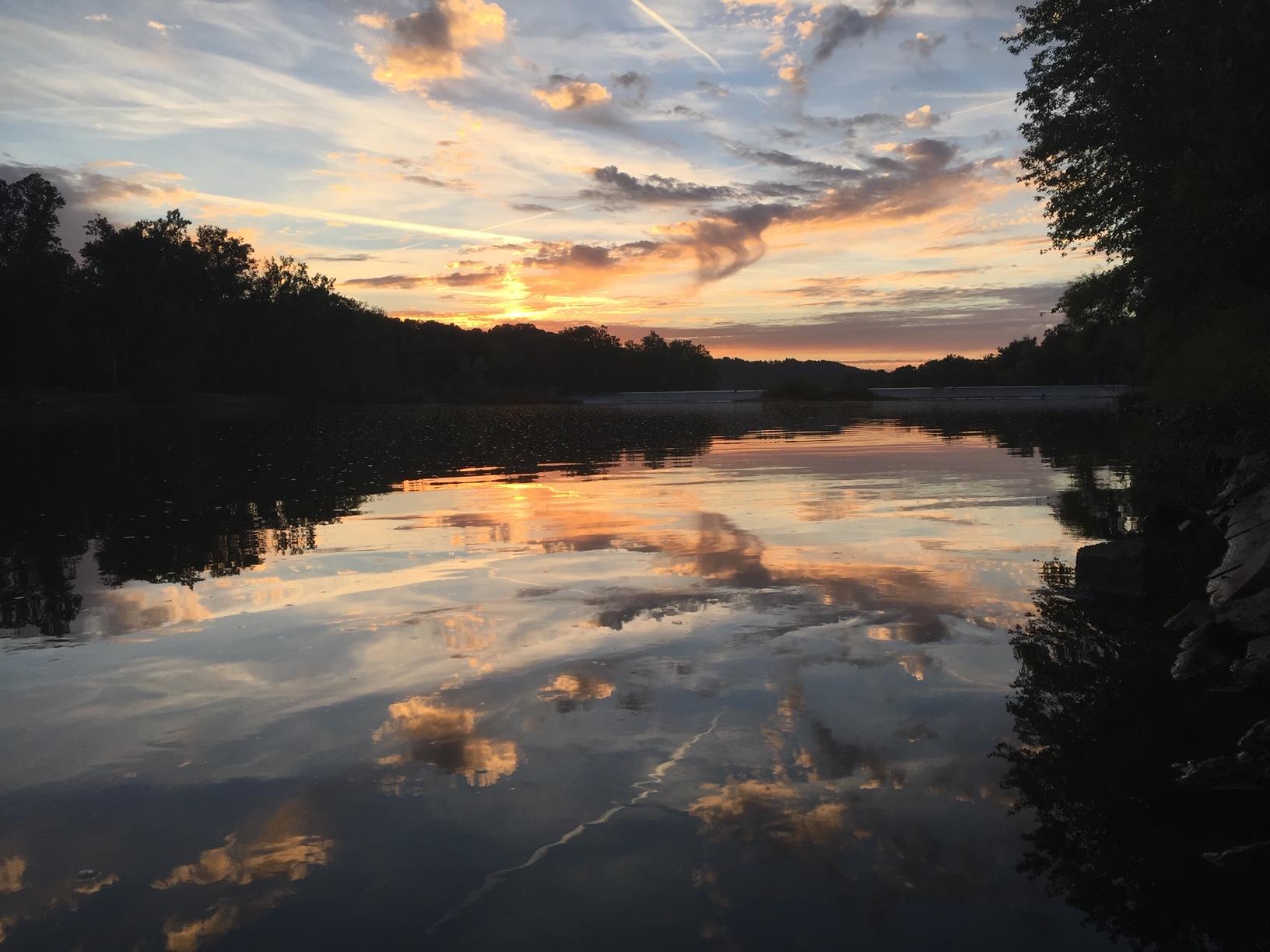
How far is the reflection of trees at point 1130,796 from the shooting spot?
500 cm

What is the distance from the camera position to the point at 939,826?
5.81m

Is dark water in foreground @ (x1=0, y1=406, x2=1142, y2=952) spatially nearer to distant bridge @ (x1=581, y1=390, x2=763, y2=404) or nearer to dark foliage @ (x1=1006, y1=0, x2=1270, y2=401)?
dark foliage @ (x1=1006, y1=0, x2=1270, y2=401)

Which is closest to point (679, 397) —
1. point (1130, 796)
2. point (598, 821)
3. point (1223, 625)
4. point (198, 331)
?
point (198, 331)

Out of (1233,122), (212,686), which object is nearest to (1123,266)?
(1233,122)

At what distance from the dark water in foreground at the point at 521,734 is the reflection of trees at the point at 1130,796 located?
26cm

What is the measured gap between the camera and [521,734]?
23.7 feet

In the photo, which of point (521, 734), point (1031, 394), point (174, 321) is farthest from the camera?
point (1031, 394)

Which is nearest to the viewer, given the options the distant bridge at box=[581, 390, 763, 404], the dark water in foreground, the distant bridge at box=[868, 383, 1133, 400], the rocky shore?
the dark water in foreground

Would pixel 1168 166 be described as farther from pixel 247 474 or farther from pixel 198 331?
pixel 198 331

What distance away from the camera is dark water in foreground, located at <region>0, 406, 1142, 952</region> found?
4988 millimetres

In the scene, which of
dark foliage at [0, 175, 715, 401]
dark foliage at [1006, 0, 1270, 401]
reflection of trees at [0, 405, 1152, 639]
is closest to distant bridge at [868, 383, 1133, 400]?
dark foliage at [0, 175, 715, 401]

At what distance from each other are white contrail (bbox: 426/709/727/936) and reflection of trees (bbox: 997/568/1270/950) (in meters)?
2.15

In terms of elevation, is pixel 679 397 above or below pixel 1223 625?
above

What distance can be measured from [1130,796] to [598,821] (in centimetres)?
342
